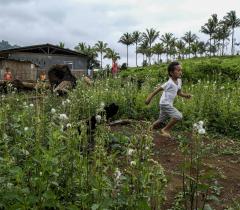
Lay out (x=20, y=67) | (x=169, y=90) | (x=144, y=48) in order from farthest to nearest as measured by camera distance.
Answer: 1. (x=144, y=48)
2. (x=20, y=67)
3. (x=169, y=90)

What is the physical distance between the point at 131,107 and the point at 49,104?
233 cm

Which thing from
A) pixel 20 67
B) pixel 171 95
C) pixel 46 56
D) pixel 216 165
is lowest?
pixel 216 165

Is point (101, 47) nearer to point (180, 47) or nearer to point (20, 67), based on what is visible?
point (180, 47)

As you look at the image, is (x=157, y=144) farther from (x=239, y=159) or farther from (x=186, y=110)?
(x=186, y=110)

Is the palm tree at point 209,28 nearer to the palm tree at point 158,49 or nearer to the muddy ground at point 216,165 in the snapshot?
the palm tree at point 158,49

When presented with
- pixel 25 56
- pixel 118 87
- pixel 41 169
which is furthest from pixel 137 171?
pixel 25 56

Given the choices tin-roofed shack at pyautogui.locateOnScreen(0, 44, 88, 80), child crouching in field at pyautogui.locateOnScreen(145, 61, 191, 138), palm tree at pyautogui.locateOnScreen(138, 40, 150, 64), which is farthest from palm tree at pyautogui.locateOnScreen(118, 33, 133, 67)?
child crouching in field at pyautogui.locateOnScreen(145, 61, 191, 138)

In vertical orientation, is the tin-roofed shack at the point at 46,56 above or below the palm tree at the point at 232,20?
below

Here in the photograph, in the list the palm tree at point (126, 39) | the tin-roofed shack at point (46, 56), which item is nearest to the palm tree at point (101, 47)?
the palm tree at point (126, 39)

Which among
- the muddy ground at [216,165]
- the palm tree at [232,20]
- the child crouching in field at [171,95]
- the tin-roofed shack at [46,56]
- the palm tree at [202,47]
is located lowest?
the muddy ground at [216,165]

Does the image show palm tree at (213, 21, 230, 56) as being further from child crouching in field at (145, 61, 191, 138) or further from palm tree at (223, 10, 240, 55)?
child crouching in field at (145, 61, 191, 138)

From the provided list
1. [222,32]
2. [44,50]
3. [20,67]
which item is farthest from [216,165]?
[222,32]

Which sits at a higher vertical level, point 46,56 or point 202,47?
point 202,47

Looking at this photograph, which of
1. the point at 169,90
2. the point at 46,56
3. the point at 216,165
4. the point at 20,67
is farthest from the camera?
the point at 46,56
